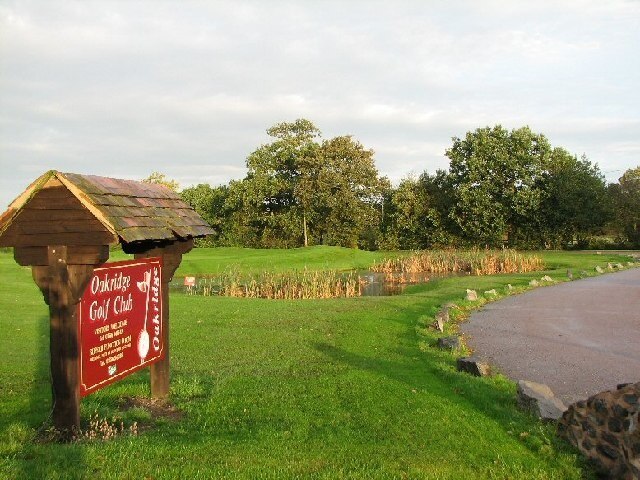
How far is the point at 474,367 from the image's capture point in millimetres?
8867

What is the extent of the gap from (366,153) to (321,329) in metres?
37.4

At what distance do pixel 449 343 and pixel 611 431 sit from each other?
18.6 feet

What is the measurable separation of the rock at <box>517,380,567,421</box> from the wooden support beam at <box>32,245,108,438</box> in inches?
198

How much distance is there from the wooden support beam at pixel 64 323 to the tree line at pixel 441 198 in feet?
135

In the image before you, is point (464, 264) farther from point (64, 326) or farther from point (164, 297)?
point (64, 326)

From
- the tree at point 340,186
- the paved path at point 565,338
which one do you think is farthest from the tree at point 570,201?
the paved path at point 565,338

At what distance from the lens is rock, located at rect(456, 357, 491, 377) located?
879 cm

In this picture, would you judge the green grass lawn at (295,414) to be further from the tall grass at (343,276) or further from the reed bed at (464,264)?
the reed bed at (464,264)

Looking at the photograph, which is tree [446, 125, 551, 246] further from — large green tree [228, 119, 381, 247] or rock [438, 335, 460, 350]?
rock [438, 335, 460, 350]

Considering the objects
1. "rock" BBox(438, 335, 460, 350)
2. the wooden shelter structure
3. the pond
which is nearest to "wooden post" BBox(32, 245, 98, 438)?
the wooden shelter structure

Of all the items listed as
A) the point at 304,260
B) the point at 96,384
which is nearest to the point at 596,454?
the point at 96,384

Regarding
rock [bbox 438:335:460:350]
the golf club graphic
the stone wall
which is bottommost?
rock [bbox 438:335:460:350]

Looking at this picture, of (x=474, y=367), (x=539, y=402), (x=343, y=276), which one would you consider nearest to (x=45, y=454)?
(x=539, y=402)

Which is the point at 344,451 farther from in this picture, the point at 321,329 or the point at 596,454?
the point at 321,329
